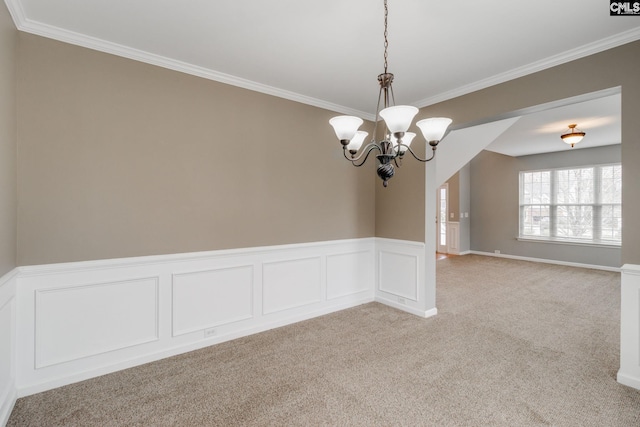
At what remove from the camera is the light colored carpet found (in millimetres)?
1976

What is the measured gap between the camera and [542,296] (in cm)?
461

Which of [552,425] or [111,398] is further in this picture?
[111,398]

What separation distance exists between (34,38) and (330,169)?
2.88 m

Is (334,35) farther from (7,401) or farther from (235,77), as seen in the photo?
(7,401)

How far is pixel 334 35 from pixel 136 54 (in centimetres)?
166

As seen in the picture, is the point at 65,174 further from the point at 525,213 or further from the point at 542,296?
the point at 525,213

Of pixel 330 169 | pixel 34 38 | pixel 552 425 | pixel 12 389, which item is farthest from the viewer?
pixel 330 169

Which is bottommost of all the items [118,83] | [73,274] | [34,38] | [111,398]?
[111,398]

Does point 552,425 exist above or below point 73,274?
below

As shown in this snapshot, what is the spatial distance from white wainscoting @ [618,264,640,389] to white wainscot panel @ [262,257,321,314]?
2.77 m

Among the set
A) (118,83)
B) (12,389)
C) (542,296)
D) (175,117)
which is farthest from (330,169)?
(542,296)

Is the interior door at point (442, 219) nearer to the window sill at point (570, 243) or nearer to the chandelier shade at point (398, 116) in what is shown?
the window sill at point (570, 243)

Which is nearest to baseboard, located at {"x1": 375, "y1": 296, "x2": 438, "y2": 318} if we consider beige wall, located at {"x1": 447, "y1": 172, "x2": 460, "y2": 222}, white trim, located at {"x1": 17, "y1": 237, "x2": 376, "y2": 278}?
white trim, located at {"x1": 17, "y1": 237, "x2": 376, "y2": 278}

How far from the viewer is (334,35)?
2.34 metres
